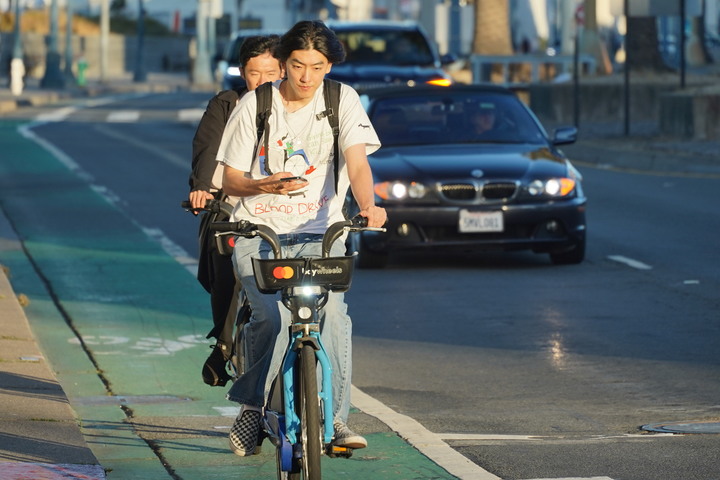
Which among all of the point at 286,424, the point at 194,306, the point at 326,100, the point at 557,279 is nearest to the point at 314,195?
the point at 326,100

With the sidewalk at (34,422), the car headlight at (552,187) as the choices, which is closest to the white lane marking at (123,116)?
the car headlight at (552,187)

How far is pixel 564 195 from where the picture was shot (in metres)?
13.3

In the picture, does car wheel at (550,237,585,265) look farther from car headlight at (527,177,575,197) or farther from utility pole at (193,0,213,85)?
utility pole at (193,0,213,85)

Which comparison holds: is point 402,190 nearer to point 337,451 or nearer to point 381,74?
point 337,451

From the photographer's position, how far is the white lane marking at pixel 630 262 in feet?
43.1

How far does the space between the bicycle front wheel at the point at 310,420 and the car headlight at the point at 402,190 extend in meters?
7.45

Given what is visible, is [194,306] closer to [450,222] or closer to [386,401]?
[450,222]

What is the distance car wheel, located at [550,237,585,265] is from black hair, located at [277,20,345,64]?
753 cm

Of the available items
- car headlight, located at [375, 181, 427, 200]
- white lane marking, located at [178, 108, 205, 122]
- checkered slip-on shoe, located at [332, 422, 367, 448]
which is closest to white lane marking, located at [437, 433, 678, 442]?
checkered slip-on shoe, located at [332, 422, 367, 448]

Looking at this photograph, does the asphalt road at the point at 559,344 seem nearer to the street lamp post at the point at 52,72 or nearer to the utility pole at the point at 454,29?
the street lamp post at the point at 52,72

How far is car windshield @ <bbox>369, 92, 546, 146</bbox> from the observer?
14.2 m

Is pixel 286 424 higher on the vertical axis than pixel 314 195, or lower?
lower

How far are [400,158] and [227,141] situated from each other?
742 cm

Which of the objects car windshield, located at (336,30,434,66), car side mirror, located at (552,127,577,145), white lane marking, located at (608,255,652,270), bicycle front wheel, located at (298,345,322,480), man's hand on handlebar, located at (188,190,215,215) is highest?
car windshield, located at (336,30,434,66)
